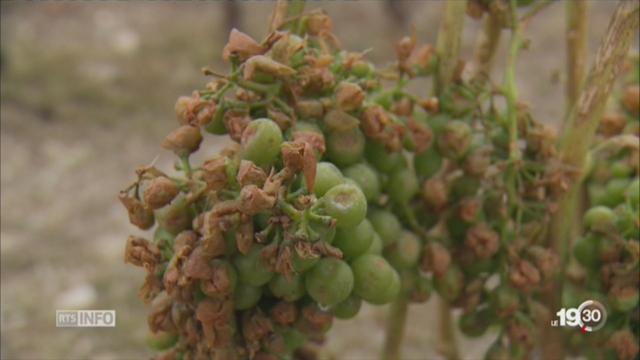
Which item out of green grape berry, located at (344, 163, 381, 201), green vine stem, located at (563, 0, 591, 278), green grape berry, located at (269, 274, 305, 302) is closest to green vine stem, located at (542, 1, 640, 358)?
green vine stem, located at (563, 0, 591, 278)

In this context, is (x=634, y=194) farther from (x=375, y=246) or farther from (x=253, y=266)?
(x=253, y=266)

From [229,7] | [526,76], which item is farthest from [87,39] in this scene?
[526,76]

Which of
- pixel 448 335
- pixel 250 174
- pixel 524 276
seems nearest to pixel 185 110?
pixel 250 174

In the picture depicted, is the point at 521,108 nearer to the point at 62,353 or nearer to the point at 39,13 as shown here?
the point at 62,353

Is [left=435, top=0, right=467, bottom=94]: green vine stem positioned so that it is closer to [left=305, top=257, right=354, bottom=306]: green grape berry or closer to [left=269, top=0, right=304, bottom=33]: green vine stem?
[left=269, top=0, right=304, bottom=33]: green vine stem

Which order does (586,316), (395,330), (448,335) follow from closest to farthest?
(586,316)
(395,330)
(448,335)
